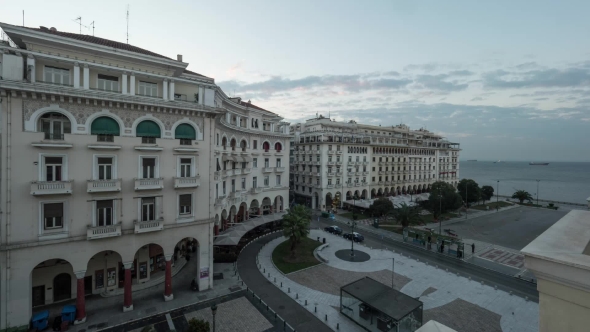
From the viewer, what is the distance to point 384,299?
21.6 metres

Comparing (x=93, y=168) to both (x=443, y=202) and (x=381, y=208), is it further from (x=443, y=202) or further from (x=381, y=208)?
(x=443, y=202)

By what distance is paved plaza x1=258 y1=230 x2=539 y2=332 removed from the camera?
22328 mm

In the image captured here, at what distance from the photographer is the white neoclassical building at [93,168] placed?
19.5 meters

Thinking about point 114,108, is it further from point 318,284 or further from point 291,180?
point 291,180

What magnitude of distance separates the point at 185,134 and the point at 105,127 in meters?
6.25

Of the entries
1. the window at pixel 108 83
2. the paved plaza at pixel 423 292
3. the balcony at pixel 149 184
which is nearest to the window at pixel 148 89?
the window at pixel 108 83

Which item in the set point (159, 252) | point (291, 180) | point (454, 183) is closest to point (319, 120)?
point (291, 180)

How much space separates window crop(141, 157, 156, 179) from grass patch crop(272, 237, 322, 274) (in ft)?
57.4

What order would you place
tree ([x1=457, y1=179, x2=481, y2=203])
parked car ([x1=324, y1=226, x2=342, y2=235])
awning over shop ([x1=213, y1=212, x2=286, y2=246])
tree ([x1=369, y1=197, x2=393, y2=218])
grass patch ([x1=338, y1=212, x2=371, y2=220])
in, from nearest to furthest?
awning over shop ([x1=213, y1=212, x2=286, y2=246]) < parked car ([x1=324, y1=226, x2=342, y2=235]) < tree ([x1=369, y1=197, x2=393, y2=218]) < grass patch ([x1=338, y1=212, x2=371, y2=220]) < tree ([x1=457, y1=179, x2=481, y2=203])

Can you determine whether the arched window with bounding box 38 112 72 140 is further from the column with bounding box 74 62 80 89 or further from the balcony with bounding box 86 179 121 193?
the balcony with bounding box 86 179 121 193

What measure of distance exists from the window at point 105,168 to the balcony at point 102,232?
3997 mm

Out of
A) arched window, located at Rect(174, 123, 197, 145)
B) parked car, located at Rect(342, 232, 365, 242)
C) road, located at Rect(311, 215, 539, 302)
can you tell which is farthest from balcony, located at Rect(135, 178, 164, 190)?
road, located at Rect(311, 215, 539, 302)

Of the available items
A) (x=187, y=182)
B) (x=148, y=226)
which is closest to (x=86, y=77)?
(x=187, y=182)

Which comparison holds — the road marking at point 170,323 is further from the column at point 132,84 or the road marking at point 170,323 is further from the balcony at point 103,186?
the column at point 132,84
